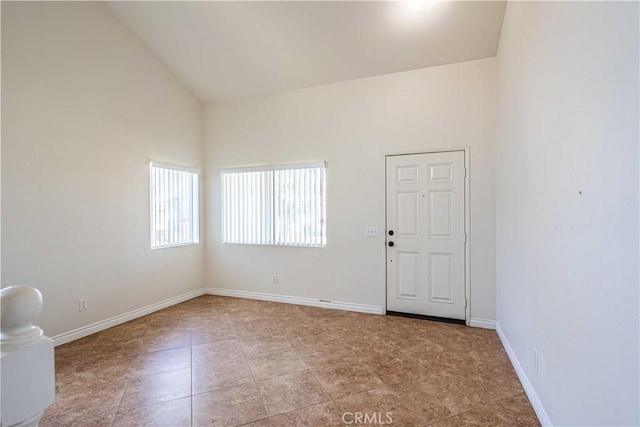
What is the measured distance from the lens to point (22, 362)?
53cm

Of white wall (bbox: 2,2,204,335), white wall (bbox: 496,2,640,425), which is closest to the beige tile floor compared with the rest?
white wall (bbox: 496,2,640,425)

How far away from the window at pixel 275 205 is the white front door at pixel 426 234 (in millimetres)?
992

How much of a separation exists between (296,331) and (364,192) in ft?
6.25

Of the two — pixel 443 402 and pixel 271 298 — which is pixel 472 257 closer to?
pixel 443 402

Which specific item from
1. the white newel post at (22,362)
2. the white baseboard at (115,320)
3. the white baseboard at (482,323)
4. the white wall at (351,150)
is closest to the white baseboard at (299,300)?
the white wall at (351,150)

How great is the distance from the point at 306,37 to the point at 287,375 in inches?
138

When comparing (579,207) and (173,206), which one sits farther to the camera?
(173,206)

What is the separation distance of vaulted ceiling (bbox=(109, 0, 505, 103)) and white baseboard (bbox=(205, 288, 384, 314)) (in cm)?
302

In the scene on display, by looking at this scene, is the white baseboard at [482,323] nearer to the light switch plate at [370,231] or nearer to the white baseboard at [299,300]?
the white baseboard at [299,300]

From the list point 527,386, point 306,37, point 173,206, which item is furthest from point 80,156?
point 527,386

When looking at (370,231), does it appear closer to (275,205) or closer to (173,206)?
(275,205)

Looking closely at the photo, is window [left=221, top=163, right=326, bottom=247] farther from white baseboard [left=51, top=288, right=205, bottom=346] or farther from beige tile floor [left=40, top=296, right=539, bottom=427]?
beige tile floor [left=40, top=296, right=539, bottom=427]

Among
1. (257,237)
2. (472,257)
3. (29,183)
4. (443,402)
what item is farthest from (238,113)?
(443,402)

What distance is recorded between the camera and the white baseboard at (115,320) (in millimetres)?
3049
